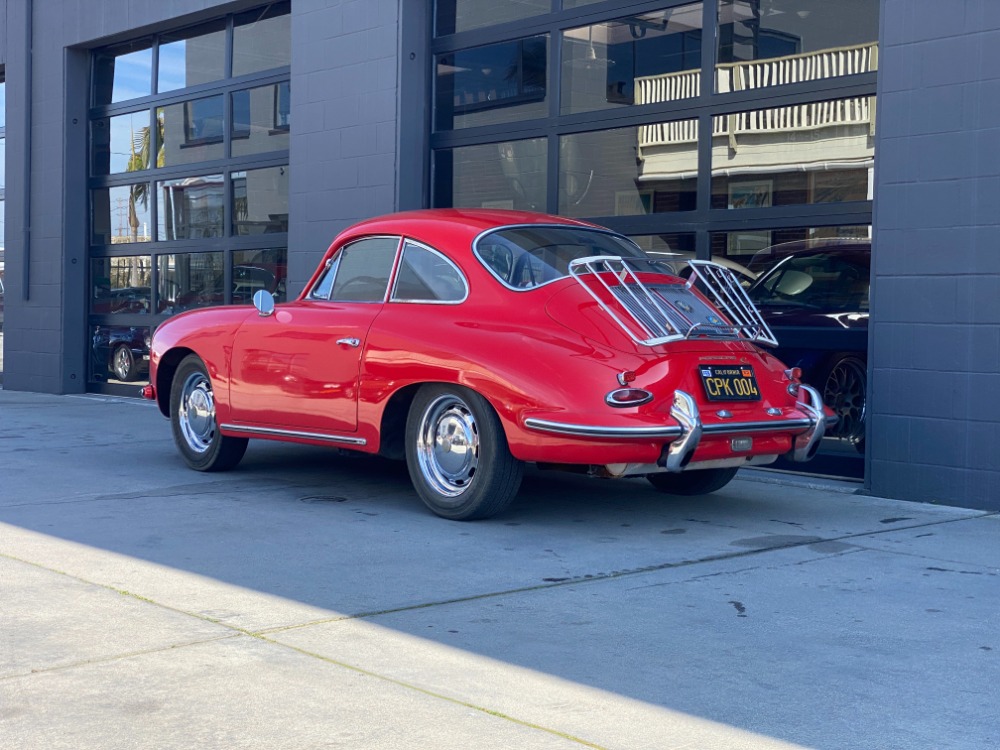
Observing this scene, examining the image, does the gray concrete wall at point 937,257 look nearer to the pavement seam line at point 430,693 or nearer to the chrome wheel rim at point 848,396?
the chrome wheel rim at point 848,396

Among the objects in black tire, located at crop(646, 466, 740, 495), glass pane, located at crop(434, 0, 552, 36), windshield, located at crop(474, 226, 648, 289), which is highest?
glass pane, located at crop(434, 0, 552, 36)

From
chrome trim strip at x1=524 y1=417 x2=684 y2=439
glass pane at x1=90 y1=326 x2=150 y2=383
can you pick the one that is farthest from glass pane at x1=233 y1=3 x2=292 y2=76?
chrome trim strip at x1=524 y1=417 x2=684 y2=439

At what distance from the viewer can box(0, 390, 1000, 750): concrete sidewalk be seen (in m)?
3.44

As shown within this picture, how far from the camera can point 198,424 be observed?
8.30m

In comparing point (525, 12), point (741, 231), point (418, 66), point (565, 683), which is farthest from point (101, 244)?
point (565, 683)

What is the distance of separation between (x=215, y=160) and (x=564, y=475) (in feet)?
22.5

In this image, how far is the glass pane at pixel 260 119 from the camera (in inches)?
499

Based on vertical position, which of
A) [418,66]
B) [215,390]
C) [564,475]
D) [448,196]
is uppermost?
[418,66]

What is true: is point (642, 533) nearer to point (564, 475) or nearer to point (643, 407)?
point (643, 407)

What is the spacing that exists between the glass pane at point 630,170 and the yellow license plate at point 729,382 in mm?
2813

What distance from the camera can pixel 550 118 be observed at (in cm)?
1007

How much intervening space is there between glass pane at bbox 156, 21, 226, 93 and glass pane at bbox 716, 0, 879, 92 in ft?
21.3

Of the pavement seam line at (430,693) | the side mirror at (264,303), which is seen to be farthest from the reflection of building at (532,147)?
the pavement seam line at (430,693)

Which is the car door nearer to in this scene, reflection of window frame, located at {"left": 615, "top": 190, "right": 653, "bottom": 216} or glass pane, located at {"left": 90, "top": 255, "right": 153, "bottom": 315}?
reflection of window frame, located at {"left": 615, "top": 190, "right": 653, "bottom": 216}
